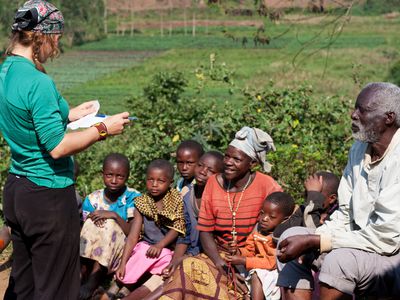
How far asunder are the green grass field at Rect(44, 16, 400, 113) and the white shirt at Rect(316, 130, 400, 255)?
10.5 meters

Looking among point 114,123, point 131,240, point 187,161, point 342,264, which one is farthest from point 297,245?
point 187,161

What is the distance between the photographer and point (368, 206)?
4234 millimetres

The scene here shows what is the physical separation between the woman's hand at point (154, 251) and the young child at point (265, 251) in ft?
1.94

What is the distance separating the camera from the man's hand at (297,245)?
13.4ft

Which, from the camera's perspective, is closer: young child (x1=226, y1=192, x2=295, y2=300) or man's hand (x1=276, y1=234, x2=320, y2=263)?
man's hand (x1=276, y1=234, x2=320, y2=263)

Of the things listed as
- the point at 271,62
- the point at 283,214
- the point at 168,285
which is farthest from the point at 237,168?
the point at 271,62

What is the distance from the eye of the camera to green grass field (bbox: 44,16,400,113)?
63.9ft

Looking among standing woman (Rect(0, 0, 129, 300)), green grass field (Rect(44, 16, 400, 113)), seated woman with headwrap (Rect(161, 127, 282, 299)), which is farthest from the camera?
green grass field (Rect(44, 16, 400, 113))

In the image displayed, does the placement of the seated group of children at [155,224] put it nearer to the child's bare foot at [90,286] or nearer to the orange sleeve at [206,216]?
the child's bare foot at [90,286]

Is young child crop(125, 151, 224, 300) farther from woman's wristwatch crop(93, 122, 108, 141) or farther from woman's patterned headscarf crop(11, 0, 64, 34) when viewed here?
woman's patterned headscarf crop(11, 0, 64, 34)

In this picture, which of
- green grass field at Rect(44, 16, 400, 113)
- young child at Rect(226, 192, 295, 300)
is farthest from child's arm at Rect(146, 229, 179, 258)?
green grass field at Rect(44, 16, 400, 113)

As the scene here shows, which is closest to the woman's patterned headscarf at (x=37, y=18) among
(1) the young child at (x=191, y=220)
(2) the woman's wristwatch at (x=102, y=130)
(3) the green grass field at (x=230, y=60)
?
(2) the woman's wristwatch at (x=102, y=130)

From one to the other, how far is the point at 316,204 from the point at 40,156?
1.74 metres

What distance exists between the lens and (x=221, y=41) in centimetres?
3388
